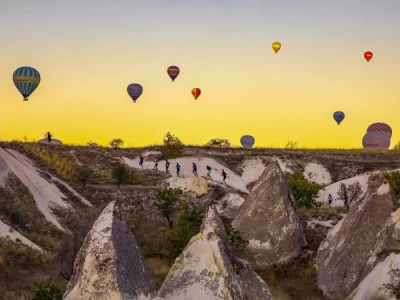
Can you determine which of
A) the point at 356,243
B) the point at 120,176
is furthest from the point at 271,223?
the point at 120,176

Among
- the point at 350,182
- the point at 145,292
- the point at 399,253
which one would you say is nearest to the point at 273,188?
the point at 399,253

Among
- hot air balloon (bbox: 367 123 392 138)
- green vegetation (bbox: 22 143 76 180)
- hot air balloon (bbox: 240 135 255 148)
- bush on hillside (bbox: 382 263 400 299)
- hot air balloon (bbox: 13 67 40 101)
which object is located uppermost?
hot air balloon (bbox: 240 135 255 148)

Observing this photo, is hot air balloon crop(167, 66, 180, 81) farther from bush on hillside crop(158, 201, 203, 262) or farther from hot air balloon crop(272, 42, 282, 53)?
bush on hillside crop(158, 201, 203, 262)

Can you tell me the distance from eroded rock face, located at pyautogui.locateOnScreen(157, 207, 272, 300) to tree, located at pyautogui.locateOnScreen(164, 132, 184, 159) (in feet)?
215

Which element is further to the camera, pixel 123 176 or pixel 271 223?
pixel 123 176

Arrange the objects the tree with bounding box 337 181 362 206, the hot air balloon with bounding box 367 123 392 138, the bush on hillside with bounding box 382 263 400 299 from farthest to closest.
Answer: the hot air balloon with bounding box 367 123 392 138
the tree with bounding box 337 181 362 206
the bush on hillside with bounding box 382 263 400 299

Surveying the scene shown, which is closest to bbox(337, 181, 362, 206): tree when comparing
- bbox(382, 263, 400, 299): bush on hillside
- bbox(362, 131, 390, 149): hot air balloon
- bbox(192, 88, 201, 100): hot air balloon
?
bbox(192, 88, 201, 100): hot air balloon

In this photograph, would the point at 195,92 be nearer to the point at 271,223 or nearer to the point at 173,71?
the point at 173,71

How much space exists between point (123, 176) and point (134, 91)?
2470 cm

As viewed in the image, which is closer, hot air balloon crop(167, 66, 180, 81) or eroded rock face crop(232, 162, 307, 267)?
eroded rock face crop(232, 162, 307, 267)

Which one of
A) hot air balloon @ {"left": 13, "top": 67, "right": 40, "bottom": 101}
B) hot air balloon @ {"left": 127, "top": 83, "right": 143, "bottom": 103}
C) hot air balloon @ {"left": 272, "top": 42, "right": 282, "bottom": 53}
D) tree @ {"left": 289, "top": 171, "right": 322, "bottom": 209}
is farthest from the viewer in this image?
hot air balloon @ {"left": 272, "top": 42, "right": 282, "bottom": 53}

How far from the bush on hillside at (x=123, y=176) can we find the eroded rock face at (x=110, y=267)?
48513 mm

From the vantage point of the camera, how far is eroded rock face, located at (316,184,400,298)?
25.8 meters

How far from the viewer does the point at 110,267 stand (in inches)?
383
